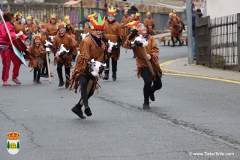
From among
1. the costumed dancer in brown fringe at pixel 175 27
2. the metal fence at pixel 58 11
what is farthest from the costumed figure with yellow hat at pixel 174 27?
the metal fence at pixel 58 11

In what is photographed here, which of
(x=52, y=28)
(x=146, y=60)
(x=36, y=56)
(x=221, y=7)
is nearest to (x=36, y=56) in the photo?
(x=36, y=56)

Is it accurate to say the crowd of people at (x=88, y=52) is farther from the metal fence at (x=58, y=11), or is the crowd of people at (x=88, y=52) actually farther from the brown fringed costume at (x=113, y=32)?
the metal fence at (x=58, y=11)

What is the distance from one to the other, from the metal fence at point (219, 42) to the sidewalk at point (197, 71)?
0.31 meters

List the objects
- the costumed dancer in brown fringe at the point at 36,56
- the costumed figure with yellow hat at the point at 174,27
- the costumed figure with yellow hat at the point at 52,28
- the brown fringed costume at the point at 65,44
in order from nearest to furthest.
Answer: the brown fringed costume at the point at 65,44
the costumed dancer in brown fringe at the point at 36,56
the costumed figure with yellow hat at the point at 52,28
the costumed figure with yellow hat at the point at 174,27

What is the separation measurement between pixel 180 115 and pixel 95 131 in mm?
2027

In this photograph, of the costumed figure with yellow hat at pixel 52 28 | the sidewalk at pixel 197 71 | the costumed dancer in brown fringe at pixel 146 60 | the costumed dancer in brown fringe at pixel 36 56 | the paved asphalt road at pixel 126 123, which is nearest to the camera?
the paved asphalt road at pixel 126 123

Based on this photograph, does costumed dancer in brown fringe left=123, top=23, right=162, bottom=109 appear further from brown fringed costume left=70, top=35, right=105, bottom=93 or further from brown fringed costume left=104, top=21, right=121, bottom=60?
brown fringed costume left=104, top=21, right=121, bottom=60

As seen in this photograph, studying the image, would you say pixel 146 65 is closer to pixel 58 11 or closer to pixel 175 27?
pixel 175 27

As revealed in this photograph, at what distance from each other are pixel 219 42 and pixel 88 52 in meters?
9.58

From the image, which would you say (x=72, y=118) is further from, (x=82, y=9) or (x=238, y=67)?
(x=82, y=9)

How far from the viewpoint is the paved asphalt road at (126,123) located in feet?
27.7

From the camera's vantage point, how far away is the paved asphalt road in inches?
332

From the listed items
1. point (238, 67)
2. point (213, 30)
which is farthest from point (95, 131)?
point (213, 30)

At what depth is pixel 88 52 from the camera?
11078 millimetres
